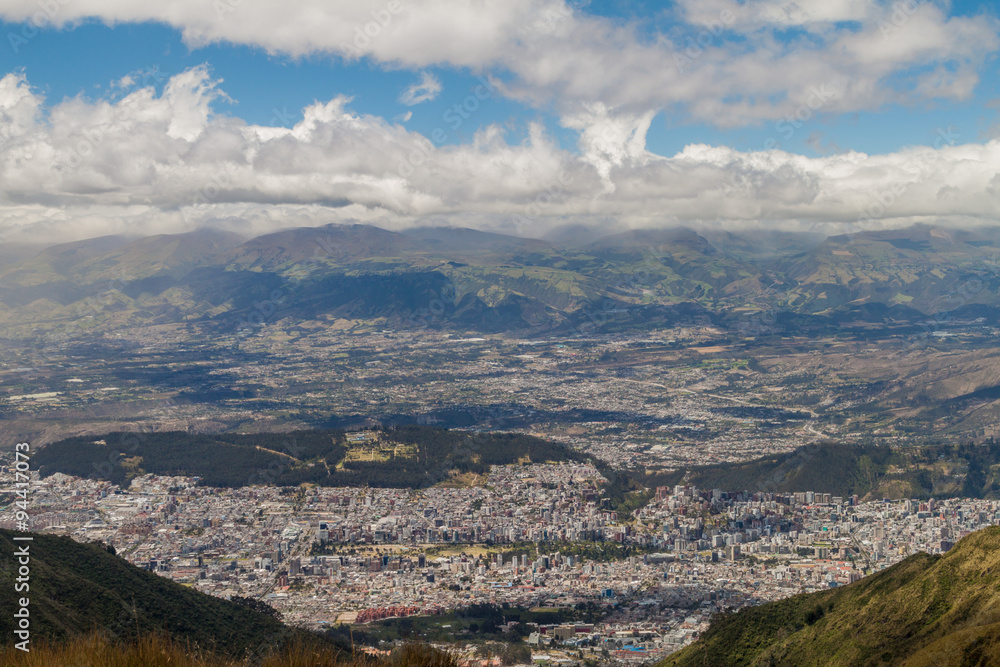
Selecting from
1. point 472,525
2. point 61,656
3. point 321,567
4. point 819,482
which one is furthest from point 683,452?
point 61,656

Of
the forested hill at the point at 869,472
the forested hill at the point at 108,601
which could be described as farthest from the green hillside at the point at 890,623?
the forested hill at the point at 869,472

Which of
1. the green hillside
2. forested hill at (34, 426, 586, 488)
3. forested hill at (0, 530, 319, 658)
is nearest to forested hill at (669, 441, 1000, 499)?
forested hill at (34, 426, 586, 488)

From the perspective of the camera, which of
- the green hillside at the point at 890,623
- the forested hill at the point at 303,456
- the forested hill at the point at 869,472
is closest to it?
the green hillside at the point at 890,623

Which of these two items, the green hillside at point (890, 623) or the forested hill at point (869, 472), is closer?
the green hillside at point (890, 623)

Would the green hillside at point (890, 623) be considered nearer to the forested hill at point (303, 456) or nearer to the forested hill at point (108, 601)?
the forested hill at point (108, 601)

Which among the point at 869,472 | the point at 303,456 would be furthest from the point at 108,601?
the point at 869,472

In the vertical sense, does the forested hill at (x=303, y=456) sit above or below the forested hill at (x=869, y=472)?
above

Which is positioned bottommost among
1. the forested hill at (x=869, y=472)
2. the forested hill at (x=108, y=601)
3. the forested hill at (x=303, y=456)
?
the forested hill at (x=869, y=472)
